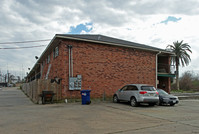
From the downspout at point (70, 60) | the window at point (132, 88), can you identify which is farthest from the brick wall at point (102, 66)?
the window at point (132, 88)

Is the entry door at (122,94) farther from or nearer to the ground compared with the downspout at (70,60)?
nearer to the ground

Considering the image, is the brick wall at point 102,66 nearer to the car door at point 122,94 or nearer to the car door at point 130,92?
the car door at point 122,94

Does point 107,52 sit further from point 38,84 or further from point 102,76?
point 38,84

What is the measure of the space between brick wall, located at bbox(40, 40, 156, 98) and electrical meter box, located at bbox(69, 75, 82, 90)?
327mm

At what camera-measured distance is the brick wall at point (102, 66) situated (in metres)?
15.1

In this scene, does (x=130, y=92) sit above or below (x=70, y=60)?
below

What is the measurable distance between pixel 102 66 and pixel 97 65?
0.54 m

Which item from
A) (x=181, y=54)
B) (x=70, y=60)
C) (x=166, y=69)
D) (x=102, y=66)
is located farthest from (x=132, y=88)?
(x=181, y=54)

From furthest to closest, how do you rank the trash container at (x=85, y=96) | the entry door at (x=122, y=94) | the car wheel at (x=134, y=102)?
the entry door at (x=122, y=94) < the trash container at (x=85, y=96) < the car wheel at (x=134, y=102)

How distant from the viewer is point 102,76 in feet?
54.1

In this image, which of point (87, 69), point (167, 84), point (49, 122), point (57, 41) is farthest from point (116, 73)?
point (49, 122)

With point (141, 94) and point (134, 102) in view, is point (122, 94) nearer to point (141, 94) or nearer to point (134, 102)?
point (134, 102)

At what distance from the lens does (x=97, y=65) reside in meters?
16.3

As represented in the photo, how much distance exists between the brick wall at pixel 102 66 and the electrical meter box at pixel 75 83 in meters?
0.33
